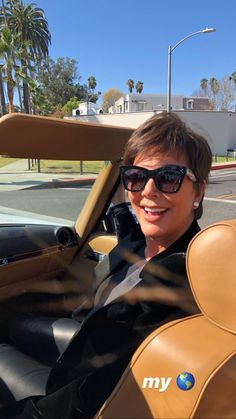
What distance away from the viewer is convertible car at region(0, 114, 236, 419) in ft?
3.14

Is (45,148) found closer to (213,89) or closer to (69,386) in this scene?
(69,386)

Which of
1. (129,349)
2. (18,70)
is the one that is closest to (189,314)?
(129,349)

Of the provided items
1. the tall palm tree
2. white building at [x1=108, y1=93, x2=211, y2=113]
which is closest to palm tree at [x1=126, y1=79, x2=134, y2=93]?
white building at [x1=108, y1=93, x2=211, y2=113]

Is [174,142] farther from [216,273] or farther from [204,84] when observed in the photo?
[204,84]

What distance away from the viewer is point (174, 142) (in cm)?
143

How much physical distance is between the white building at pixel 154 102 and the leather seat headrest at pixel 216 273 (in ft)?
189

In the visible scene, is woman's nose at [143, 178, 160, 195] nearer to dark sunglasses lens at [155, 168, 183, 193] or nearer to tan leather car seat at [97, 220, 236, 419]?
dark sunglasses lens at [155, 168, 183, 193]

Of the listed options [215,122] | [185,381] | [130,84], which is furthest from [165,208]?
[130,84]

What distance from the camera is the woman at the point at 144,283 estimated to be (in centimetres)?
120

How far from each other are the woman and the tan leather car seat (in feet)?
0.38

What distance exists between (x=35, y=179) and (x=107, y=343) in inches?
70.8

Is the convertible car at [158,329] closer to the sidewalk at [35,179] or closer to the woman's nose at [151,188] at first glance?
the sidewalk at [35,179]

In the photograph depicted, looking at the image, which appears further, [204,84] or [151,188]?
[204,84]

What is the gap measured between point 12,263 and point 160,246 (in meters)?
1.36
